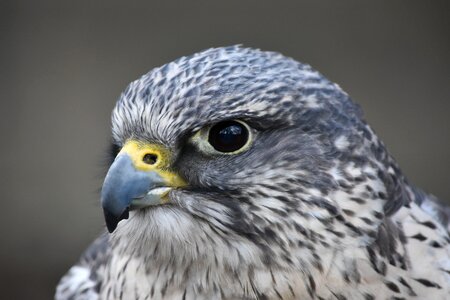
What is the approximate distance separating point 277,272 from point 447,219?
0.90 meters

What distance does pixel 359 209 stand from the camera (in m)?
3.27

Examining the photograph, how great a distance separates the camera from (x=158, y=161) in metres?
3.19

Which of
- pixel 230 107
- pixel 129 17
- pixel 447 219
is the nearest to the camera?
pixel 230 107

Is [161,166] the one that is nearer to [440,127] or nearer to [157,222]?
[157,222]

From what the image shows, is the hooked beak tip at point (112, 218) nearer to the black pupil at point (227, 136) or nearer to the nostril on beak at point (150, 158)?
the nostril on beak at point (150, 158)

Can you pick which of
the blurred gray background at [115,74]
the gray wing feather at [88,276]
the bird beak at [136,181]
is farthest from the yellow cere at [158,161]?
the blurred gray background at [115,74]

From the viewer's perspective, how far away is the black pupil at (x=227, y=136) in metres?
3.14

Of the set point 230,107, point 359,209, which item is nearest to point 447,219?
point 359,209

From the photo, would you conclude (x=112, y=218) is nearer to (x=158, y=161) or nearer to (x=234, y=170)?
(x=158, y=161)

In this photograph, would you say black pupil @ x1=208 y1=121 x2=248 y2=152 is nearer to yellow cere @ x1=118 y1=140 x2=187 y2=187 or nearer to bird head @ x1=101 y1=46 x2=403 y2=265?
bird head @ x1=101 y1=46 x2=403 y2=265

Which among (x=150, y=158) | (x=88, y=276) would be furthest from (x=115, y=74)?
(x=150, y=158)

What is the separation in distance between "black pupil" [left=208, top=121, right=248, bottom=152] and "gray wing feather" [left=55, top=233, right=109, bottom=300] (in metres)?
0.84

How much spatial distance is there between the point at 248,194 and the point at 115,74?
3619 mm

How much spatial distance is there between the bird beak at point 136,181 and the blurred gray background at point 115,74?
332 centimetres
